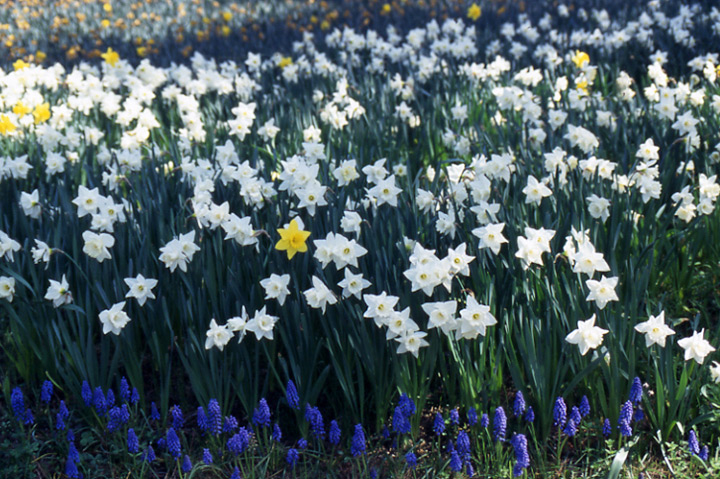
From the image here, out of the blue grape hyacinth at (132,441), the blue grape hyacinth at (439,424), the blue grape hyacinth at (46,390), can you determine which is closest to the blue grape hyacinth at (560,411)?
the blue grape hyacinth at (439,424)

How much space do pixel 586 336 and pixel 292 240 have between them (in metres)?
0.98

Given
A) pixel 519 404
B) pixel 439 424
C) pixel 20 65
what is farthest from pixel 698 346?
pixel 20 65

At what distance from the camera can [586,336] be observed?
2.14 metres

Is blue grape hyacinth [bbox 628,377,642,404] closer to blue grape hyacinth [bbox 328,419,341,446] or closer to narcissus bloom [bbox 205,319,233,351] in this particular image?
blue grape hyacinth [bbox 328,419,341,446]

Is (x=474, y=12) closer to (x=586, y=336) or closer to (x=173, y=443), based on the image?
(x=586, y=336)

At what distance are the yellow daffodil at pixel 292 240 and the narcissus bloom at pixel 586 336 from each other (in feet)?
2.95

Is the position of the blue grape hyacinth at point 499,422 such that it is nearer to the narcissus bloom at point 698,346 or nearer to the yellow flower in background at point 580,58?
the narcissus bloom at point 698,346

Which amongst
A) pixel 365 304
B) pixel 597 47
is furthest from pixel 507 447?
pixel 597 47

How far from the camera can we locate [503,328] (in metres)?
2.34

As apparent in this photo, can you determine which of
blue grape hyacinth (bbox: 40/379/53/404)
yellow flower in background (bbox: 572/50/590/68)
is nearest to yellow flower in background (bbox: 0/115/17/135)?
blue grape hyacinth (bbox: 40/379/53/404)

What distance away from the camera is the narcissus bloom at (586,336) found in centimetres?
213

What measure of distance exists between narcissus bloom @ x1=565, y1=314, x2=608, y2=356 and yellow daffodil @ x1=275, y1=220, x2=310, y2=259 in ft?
2.95

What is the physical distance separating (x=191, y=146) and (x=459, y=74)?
2246 mm

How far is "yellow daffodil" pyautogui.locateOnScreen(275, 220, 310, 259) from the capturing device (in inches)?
96.4
